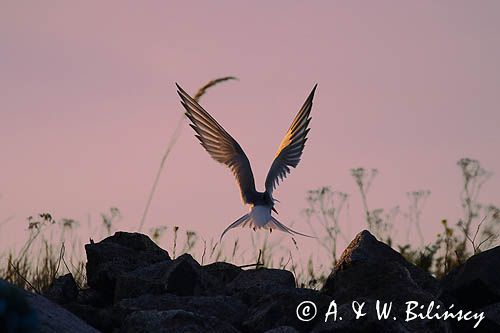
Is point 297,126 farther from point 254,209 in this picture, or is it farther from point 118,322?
point 118,322

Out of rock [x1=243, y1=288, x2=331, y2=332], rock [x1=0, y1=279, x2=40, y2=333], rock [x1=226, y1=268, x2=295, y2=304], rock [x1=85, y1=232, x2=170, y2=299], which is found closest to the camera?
rock [x1=0, y1=279, x2=40, y2=333]

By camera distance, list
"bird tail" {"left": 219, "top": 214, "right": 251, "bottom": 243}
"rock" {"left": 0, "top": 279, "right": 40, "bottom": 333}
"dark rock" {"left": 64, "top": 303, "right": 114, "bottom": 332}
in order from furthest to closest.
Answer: "bird tail" {"left": 219, "top": 214, "right": 251, "bottom": 243}, "dark rock" {"left": 64, "top": 303, "right": 114, "bottom": 332}, "rock" {"left": 0, "top": 279, "right": 40, "bottom": 333}

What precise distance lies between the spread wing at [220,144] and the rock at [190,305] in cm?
350

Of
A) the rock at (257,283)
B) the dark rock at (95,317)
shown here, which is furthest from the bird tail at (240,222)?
the dark rock at (95,317)

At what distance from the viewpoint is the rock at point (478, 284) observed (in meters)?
6.35

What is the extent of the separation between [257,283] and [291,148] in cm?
340

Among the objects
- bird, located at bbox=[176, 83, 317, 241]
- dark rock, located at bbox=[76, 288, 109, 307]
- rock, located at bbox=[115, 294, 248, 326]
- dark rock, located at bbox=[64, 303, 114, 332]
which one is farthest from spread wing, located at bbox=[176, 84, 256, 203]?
dark rock, located at bbox=[64, 303, 114, 332]

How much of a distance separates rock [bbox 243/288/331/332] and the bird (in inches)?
131

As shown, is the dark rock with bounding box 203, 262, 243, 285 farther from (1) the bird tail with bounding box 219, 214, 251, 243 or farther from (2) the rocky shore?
(1) the bird tail with bounding box 219, 214, 251, 243

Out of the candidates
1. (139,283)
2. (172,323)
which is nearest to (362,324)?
(172,323)

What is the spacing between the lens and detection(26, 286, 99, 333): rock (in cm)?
474

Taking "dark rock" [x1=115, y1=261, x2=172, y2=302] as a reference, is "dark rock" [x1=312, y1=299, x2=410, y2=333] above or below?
below

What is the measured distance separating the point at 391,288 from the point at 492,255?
0.97 metres

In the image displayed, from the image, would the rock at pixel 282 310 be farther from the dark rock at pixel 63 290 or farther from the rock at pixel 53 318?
the dark rock at pixel 63 290
